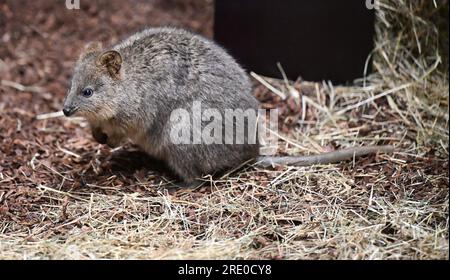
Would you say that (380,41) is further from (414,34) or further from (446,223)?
(446,223)

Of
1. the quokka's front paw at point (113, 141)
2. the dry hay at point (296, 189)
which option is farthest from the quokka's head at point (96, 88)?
the dry hay at point (296, 189)

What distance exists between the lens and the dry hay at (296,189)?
4750mm

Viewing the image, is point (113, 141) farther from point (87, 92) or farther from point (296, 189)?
point (296, 189)

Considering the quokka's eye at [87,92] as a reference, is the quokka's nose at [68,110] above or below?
below

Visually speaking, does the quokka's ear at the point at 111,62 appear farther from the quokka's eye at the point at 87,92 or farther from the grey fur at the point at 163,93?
the quokka's eye at the point at 87,92

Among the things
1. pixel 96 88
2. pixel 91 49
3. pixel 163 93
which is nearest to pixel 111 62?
pixel 96 88

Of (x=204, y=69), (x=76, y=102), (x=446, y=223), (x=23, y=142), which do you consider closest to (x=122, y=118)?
(x=76, y=102)

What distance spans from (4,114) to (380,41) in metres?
4.12

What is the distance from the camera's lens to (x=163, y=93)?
579 centimetres

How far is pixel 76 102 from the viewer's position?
18.6 ft

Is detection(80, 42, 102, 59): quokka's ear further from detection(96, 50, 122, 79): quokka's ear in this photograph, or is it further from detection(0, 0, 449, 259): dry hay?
detection(0, 0, 449, 259): dry hay

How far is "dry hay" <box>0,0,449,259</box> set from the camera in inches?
187

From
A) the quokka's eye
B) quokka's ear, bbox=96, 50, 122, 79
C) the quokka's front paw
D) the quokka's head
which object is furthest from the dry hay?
quokka's ear, bbox=96, 50, 122, 79

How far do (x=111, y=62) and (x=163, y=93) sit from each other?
1.73 feet
